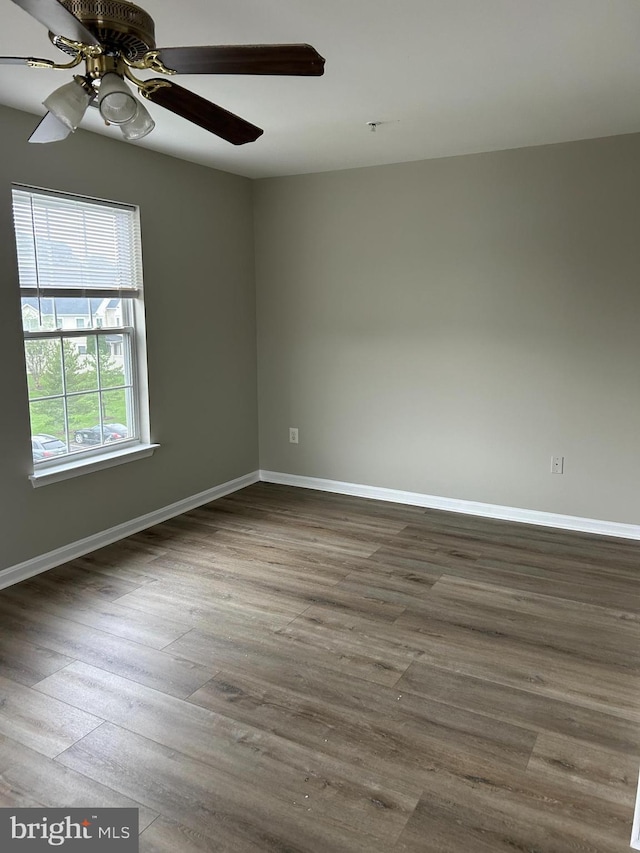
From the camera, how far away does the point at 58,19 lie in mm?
1374

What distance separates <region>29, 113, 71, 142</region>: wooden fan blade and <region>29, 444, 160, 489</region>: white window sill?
187 centimetres

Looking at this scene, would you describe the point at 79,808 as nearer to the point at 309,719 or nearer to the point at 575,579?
the point at 309,719

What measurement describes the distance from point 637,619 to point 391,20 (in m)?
2.68

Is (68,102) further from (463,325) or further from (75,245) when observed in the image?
(463,325)

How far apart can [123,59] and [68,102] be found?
19cm

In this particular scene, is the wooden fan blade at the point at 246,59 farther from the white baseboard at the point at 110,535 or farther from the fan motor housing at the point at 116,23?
the white baseboard at the point at 110,535

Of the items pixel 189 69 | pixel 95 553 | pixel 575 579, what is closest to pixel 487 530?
pixel 575 579

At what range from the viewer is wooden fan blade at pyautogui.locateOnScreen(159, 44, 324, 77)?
1525 mm

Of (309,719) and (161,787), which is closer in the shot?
(161,787)

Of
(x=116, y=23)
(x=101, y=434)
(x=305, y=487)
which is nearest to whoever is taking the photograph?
(x=116, y=23)

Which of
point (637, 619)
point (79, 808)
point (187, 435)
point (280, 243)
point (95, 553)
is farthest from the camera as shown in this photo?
point (280, 243)

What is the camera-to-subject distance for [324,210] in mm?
4625

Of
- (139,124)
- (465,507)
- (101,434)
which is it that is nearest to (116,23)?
(139,124)

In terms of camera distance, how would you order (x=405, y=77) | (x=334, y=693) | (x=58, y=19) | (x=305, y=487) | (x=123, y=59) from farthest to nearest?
(x=305, y=487), (x=405, y=77), (x=334, y=693), (x=123, y=59), (x=58, y=19)
